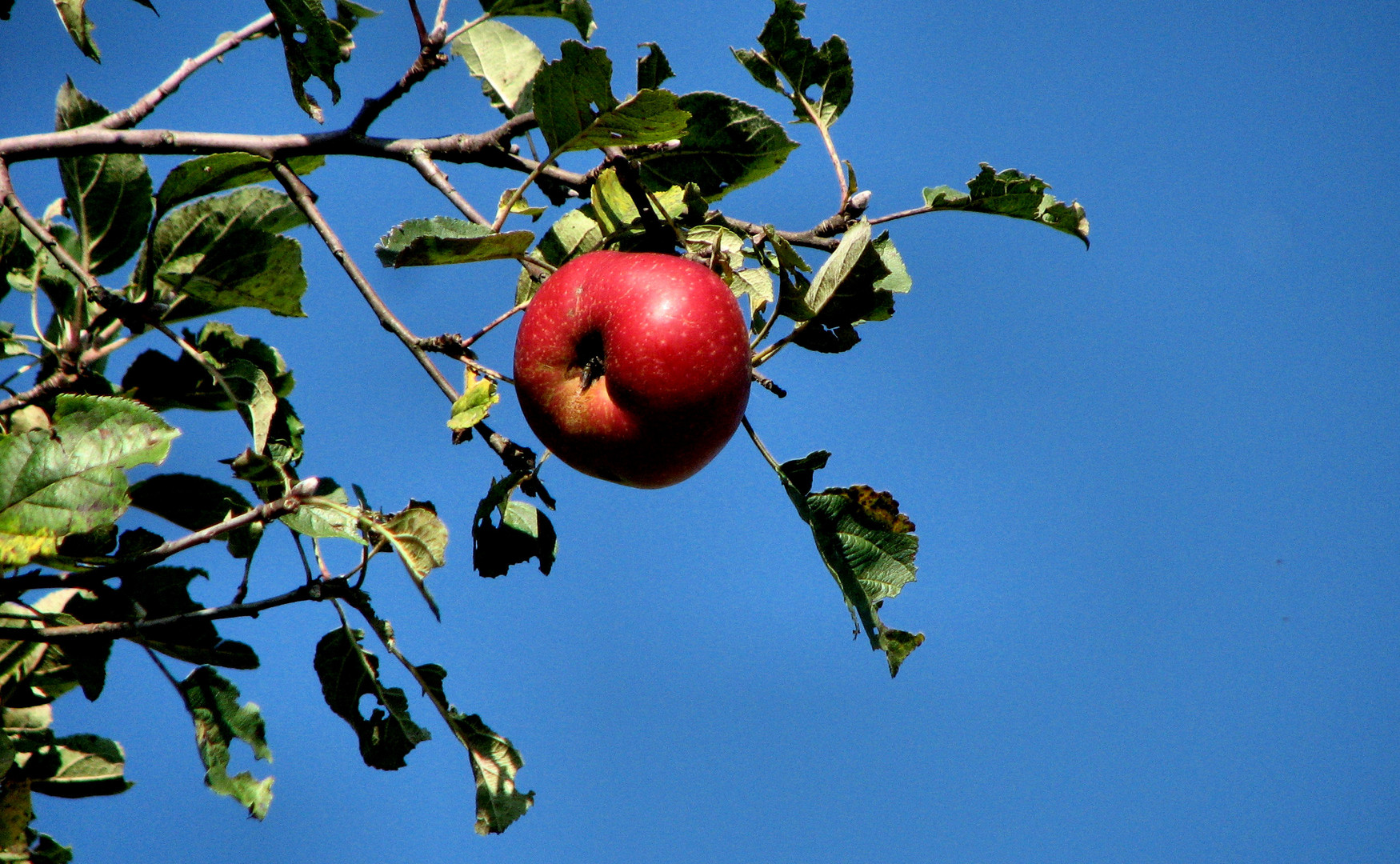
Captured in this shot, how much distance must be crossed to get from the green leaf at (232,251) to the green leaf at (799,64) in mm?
824

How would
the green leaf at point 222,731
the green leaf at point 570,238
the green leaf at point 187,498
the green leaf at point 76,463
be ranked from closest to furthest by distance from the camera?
the green leaf at point 76,463, the green leaf at point 570,238, the green leaf at point 222,731, the green leaf at point 187,498

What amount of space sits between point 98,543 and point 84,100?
712mm

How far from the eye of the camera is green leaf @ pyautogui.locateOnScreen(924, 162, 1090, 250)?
1.55m

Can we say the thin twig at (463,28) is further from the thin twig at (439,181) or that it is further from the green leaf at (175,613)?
the green leaf at (175,613)

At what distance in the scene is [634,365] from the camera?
55.6 inches

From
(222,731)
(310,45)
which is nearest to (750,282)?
(310,45)

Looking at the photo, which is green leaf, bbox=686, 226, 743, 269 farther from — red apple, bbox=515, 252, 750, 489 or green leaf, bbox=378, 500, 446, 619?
green leaf, bbox=378, 500, 446, 619

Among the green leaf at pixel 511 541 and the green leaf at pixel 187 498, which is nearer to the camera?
the green leaf at pixel 511 541

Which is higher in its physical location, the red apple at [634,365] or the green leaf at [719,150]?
the green leaf at [719,150]

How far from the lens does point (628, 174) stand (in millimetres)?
1366

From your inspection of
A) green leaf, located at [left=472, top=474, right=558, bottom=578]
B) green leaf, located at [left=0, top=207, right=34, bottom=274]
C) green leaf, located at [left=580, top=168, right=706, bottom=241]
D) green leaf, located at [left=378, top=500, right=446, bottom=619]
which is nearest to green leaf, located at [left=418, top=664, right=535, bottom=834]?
green leaf, located at [left=472, top=474, right=558, bottom=578]

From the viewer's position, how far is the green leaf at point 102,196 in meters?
1.61

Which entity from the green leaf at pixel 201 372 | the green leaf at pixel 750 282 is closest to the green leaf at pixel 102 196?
the green leaf at pixel 201 372

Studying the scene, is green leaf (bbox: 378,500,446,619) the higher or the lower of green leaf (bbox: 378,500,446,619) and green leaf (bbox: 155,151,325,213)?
the lower
